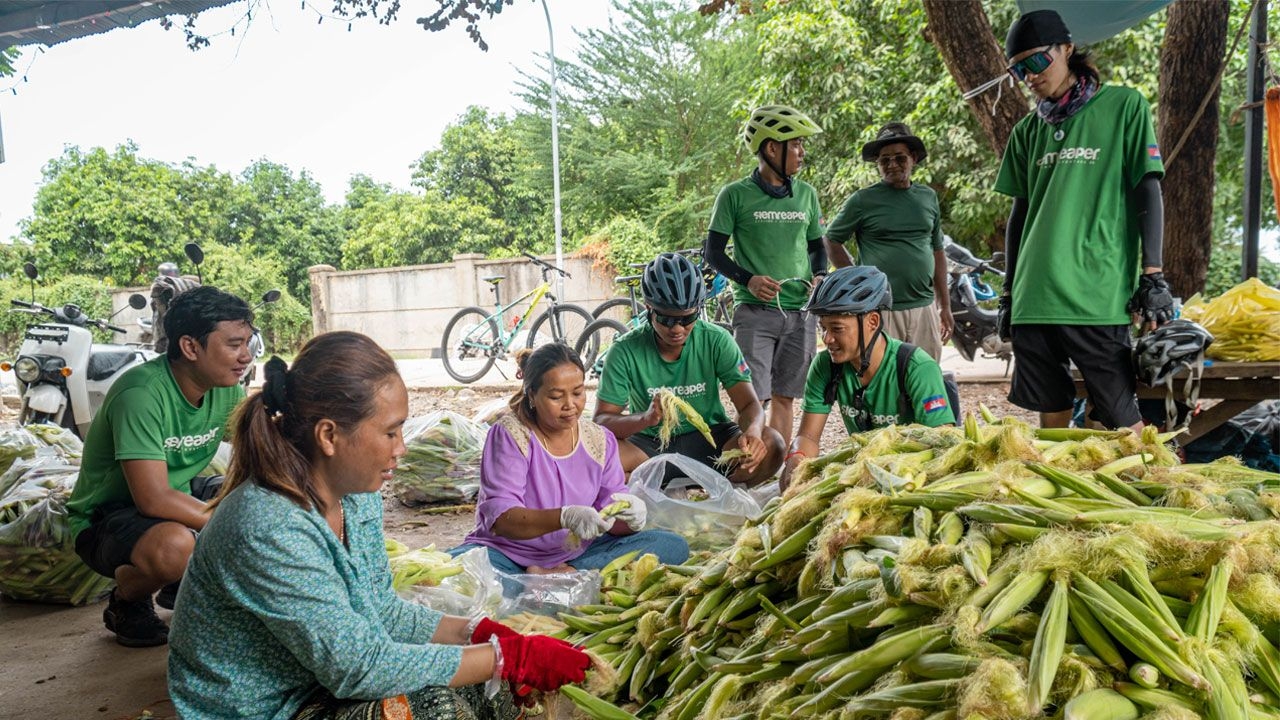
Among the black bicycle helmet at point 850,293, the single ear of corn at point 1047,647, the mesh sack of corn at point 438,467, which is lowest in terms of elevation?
the mesh sack of corn at point 438,467

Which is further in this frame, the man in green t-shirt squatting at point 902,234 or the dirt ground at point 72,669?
the man in green t-shirt squatting at point 902,234

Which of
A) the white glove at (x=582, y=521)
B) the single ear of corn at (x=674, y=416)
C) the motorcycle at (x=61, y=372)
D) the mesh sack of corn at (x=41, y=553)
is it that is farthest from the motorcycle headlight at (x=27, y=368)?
the white glove at (x=582, y=521)

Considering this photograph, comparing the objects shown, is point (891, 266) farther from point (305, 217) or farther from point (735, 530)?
point (305, 217)

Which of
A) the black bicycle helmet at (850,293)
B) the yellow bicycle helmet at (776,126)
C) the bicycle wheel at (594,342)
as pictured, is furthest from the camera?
the bicycle wheel at (594,342)

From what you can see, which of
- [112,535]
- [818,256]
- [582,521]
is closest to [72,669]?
[112,535]

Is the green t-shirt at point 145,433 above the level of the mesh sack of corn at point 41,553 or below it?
above

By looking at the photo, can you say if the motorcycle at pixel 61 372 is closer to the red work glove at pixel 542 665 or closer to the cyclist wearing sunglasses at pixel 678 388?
the cyclist wearing sunglasses at pixel 678 388

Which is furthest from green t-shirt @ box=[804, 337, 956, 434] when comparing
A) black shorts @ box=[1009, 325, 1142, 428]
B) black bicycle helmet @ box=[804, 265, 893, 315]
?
black shorts @ box=[1009, 325, 1142, 428]

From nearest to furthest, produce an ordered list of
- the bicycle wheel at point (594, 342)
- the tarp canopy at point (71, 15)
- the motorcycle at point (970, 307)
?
the tarp canopy at point (71, 15) → the motorcycle at point (970, 307) → the bicycle wheel at point (594, 342)

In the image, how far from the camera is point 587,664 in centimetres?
191

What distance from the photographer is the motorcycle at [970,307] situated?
8.47 meters

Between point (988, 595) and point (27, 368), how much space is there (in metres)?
6.53

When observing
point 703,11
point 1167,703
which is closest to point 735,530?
point 1167,703

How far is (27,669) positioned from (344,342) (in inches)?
85.3
